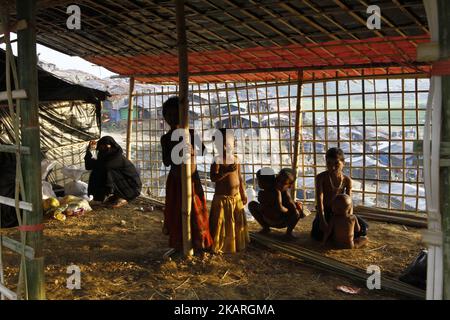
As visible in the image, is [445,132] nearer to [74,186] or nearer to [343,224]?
[343,224]

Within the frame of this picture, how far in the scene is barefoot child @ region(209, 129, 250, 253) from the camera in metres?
4.37

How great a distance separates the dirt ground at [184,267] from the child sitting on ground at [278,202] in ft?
0.87

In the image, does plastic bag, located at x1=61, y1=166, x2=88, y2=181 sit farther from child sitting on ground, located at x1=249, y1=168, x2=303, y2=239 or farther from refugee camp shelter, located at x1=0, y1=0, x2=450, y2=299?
child sitting on ground, located at x1=249, y1=168, x2=303, y2=239

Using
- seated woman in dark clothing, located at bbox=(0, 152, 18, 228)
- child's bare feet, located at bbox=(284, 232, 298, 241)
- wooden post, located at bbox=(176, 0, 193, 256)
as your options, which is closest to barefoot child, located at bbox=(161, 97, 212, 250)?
wooden post, located at bbox=(176, 0, 193, 256)

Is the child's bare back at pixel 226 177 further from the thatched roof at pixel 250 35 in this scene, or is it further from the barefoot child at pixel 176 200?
the thatched roof at pixel 250 35

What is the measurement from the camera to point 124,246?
469 cm

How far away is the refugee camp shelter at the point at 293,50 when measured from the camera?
1788 millimetres

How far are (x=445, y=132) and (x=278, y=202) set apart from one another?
3307 mm

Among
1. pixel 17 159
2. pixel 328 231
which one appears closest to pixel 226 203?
pixel 328 231

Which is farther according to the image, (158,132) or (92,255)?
(158,132)

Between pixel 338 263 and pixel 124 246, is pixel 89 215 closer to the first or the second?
pixel 124 246

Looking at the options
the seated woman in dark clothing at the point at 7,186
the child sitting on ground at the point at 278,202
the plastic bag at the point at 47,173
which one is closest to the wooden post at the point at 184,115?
the child sitting on ground at the point at 278,202
